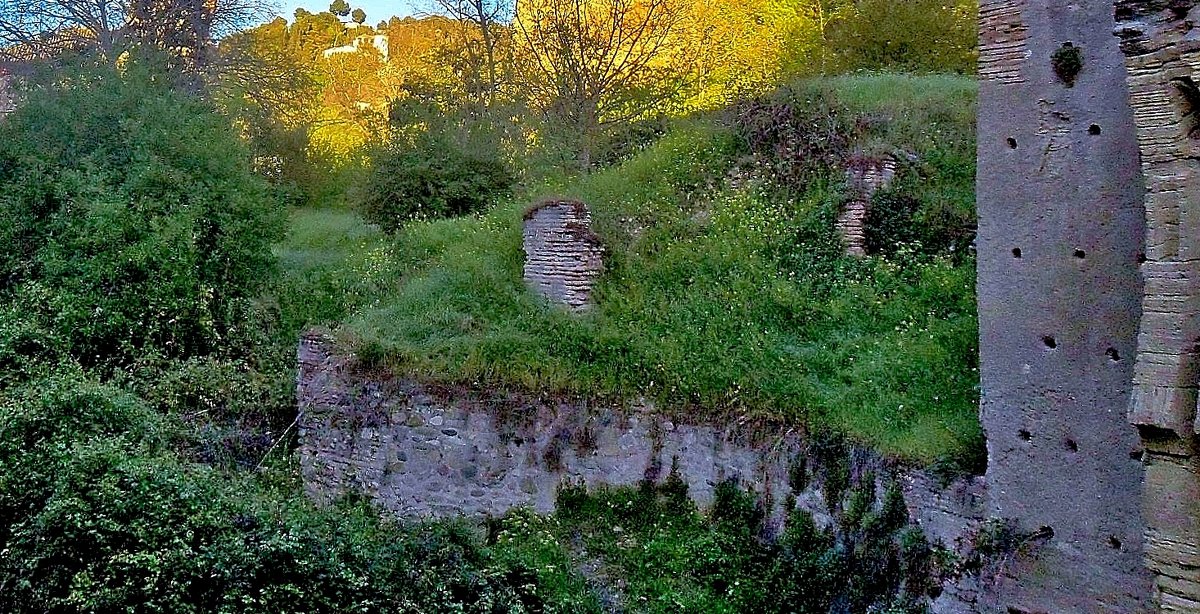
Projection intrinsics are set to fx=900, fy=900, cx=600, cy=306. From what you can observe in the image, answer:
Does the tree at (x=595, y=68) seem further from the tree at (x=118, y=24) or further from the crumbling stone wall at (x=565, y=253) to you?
the tree at (x=118, y=24)

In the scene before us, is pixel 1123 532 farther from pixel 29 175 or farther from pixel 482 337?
pixel 29 175

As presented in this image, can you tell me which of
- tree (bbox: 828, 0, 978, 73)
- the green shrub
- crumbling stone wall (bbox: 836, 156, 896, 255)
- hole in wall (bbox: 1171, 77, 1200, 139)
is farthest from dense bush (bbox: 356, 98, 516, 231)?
hole in wall (bbox: 1171, 77, 1200, 139)

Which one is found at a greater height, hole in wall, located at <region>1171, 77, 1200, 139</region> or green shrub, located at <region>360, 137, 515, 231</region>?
hole in wall, located at <region>1171, 77, 1200, 139</region>

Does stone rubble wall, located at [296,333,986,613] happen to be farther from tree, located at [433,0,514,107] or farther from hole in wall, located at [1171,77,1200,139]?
tree, located at [433,0,514,107]

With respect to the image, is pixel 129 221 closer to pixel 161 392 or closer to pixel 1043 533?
pixel 161 392

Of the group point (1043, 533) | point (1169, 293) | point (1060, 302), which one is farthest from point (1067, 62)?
point (1043, 533)

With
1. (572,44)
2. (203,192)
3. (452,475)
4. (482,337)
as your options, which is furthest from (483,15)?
(452,475)

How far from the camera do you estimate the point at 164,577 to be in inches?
269

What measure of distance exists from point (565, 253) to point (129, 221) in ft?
21.2

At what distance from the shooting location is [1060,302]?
21.6 feet

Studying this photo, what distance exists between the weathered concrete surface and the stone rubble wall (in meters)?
0.79

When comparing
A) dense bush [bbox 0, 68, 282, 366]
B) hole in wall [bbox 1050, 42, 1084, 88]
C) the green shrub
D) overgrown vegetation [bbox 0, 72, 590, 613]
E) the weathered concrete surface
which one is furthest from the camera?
the green shrub

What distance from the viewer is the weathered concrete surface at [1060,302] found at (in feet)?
20.5

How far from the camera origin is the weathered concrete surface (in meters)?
6.24
